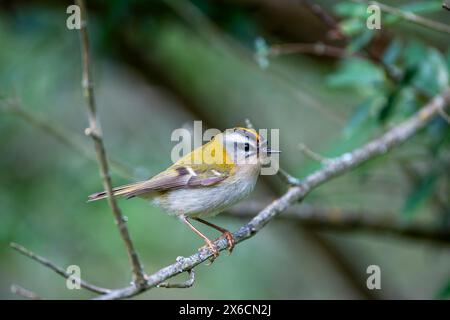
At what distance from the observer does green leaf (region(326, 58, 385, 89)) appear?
3.79 metres

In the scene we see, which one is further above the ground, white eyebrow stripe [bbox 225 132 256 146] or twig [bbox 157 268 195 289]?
white eyebrow stripe [bbox 225 132 256 146]

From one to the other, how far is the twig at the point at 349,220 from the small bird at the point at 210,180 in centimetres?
117

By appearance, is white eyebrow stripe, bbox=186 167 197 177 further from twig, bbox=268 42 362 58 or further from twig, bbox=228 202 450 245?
twig, bbox=228 202 450 245

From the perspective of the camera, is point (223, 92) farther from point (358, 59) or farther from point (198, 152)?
point (198, 152)

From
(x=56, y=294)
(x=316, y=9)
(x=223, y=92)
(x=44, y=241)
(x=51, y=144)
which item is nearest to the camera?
(x=316, y=9)

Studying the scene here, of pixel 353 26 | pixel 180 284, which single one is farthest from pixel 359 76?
pixel 180 284

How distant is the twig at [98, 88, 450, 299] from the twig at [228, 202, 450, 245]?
1098mm

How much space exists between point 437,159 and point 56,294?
125 inches

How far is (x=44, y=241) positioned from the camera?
4469mm

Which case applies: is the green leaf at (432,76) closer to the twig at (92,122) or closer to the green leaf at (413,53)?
the green leaf at (413,53)

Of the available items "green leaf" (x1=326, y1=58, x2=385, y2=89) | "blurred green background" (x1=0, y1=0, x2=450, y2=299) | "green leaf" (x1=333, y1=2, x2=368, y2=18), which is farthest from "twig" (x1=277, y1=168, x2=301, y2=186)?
"green leaf" (x1=326, y1=58, x2=385, y2=89)

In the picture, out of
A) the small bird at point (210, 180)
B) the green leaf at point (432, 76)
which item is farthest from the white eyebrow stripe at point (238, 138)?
the green leaf at point (432, 76)

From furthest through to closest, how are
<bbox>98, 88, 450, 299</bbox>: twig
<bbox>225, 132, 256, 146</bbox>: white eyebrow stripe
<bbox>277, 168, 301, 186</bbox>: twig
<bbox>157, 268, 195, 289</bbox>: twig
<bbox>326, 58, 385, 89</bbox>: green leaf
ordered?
<bbox>326, 58, 385, 89</bbox>: green leaf, <bbox>225, 132, 256, 146</bbox>: white eyebrow stripe, <bbox>277, 168, 301, 186</bbox>: twig, <bbox>98, 88, 450, 299</bbox>: twig, <bbox>157, 268, 195, 289</bbox>: twig
